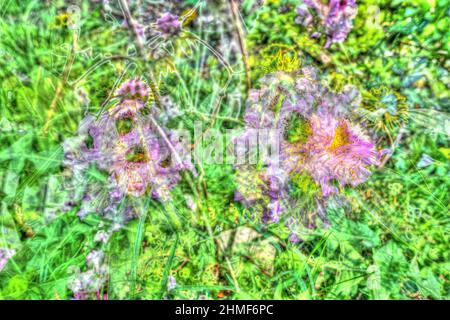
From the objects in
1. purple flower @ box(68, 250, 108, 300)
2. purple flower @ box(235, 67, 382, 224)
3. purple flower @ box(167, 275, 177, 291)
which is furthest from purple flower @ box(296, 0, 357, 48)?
purple flower @ box(68, 250, 108, 300)

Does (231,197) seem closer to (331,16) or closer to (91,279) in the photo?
(91,279)

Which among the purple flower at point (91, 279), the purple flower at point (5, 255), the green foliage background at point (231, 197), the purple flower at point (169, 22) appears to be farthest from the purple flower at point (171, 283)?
the purple flower at point (169, 22)

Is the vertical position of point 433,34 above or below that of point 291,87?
above

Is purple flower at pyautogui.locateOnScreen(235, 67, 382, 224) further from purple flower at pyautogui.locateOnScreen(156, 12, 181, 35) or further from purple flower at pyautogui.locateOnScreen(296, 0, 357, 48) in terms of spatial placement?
purple flower at pyautogui.locateOnScreen(156, 12, 181, 35)

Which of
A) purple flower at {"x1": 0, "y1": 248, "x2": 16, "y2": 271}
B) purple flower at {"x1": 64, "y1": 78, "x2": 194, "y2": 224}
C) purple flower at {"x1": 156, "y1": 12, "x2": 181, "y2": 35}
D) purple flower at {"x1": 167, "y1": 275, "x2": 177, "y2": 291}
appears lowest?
purple flower at {"x1": 167, "y1": 275, "x2": 177, "y2": 291}

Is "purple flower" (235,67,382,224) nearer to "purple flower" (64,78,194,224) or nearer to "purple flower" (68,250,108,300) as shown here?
"purple flower" (64,78,194,224)

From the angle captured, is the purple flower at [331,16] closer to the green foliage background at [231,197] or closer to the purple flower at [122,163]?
the green foliage background at [231,197]

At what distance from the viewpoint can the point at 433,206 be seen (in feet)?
3.86

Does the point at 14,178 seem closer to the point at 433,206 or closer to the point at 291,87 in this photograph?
the point at 291,87

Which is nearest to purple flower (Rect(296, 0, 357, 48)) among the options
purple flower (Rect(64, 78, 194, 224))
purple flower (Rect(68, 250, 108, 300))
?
purple flower (Rect(64, 78, 194, 224))

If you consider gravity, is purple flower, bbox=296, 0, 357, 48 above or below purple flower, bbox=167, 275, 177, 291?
above

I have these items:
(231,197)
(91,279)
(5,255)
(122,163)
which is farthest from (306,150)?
(5,255)
